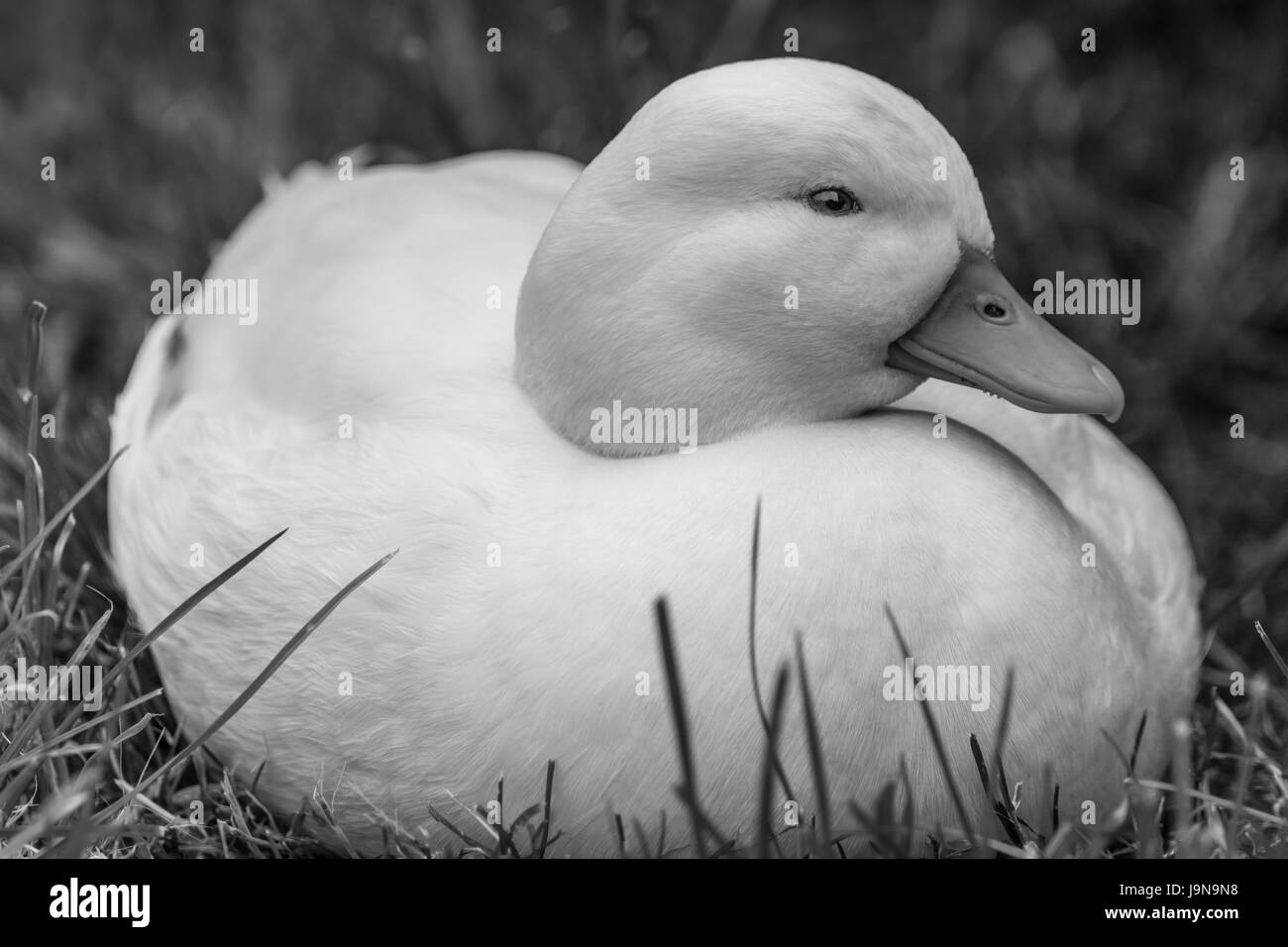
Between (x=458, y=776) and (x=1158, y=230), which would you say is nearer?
(x=458, y=776)

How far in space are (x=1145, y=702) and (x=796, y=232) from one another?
84cm

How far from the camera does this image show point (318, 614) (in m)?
2.23

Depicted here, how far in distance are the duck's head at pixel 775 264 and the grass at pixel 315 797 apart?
29 cm

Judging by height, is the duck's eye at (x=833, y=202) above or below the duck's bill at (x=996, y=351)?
above

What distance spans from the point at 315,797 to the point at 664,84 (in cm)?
255

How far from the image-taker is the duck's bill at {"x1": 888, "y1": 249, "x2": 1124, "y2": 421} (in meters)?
2.28

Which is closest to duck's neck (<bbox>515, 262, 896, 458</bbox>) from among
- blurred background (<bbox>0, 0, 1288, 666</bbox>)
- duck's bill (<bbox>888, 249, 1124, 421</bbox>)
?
duck's bill (<bbox>888, 249, 1124, 421</bbox>)

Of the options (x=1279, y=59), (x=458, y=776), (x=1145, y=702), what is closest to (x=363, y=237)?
(x=458, y=776)

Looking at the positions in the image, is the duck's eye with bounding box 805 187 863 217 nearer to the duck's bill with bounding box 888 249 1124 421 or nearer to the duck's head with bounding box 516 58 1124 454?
the duck's head with bounding box 516 58 1124 454

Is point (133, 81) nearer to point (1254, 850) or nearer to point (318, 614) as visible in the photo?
point (318, 614)

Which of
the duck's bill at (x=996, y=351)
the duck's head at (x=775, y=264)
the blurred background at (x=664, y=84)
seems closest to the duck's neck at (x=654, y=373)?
the duck's head at (x=775, y=264)

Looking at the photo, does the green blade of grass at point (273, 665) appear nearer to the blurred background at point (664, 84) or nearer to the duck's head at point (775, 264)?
the duck's head at point (775, 264)

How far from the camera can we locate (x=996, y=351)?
2291mm

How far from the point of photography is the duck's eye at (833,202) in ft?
7.20
